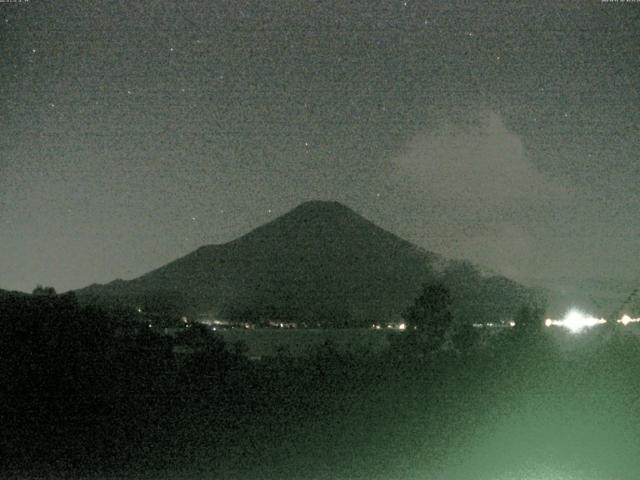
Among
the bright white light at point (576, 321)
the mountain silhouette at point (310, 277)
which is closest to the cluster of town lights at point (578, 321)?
the bright white light at point (576, 321)

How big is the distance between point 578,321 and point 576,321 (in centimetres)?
36

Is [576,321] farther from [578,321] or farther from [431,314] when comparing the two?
[431,314]

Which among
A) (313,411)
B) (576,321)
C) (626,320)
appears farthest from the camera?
→ (576,321)

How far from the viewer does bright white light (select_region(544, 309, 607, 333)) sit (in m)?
15.4

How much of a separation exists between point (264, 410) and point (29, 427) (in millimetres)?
3169

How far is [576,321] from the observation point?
16297 mm

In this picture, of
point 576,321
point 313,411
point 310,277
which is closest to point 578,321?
point 576,321

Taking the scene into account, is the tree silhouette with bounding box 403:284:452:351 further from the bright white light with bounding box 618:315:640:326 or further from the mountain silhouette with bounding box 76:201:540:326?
the mountain silhouette with bounding box 76:201:540:326

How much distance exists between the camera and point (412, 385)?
12.4m

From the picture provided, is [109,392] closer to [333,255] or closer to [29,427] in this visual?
[29,427]

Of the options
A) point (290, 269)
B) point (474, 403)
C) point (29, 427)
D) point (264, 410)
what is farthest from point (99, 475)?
point (290, 269)

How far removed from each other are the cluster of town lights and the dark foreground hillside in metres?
1.10

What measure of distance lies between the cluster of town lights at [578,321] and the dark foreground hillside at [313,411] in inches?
43.2

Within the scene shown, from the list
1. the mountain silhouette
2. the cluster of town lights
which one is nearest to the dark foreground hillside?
the cluster of town lights
